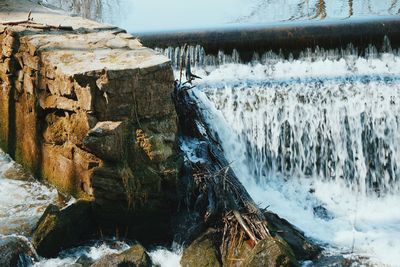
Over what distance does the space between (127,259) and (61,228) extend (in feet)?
2.51

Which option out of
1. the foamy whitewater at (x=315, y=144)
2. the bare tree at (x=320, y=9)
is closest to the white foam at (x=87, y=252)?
the foamy whitewater at (x=315, y=144)

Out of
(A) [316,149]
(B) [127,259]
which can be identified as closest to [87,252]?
(B) [127,259]

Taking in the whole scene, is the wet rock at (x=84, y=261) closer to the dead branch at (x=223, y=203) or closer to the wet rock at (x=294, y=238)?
the dead branch at (x=223, y=203)

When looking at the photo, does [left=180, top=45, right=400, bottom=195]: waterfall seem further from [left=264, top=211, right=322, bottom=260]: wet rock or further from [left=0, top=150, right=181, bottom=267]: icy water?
[left=0, top=150, right=181, bottom=267]: icy water

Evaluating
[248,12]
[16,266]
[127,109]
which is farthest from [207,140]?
[248,12]

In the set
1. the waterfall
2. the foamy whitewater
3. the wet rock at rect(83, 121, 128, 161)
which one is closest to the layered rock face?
the wet rock at rect(83, 121, 128, 161)

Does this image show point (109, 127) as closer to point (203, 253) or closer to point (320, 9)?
point (203, 253)

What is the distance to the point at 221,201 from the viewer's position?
5.03m

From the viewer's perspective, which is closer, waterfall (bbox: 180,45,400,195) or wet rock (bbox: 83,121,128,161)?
wet rock (bbox: 83,121,128,161)

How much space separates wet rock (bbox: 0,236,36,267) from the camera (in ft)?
14.1

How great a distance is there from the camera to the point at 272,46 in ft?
31.0

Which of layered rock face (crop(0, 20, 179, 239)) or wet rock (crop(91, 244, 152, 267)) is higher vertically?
layered rock face (crop(0, 20, 179, 239))

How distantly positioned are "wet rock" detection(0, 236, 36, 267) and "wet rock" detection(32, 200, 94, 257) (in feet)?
0.28

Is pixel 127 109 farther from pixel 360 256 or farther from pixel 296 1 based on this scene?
pixel 296 1
